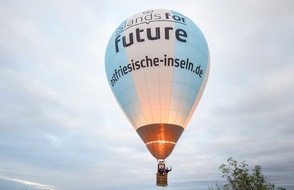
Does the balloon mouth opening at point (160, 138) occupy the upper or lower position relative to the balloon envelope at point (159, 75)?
lower

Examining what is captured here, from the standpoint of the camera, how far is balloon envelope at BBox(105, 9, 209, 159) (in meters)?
23.5

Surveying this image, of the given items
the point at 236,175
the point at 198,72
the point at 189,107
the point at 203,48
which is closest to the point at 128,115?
the point at 189,107

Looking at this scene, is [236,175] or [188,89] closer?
[236,175]

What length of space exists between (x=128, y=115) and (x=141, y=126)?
187 centimetres

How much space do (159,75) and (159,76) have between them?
0.27ft

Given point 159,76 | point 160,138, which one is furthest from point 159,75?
point 160,138

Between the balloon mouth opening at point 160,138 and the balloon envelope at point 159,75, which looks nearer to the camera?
the balloon mouth opening at point 160,138

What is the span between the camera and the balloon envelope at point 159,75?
2347 cm

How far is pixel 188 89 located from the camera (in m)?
24.5

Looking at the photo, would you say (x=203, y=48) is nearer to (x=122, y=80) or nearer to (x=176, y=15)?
(x=176, y=15)

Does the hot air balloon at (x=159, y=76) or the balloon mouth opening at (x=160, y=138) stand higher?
the hot air balloon at (x=159, y=76)

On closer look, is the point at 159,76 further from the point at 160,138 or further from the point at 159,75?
the point at 160,138

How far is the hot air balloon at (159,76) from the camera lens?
23.4 metres

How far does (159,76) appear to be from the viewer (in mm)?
23719
